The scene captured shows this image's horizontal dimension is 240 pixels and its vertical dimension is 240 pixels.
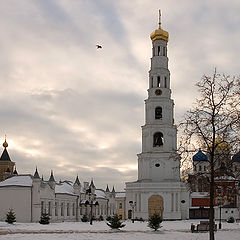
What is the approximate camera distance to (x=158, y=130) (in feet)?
235

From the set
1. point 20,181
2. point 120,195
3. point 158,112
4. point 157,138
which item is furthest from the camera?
point 120,195

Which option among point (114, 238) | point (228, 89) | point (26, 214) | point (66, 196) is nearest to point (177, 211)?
point (66, 196)

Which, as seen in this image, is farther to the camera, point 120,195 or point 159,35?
point 120,195

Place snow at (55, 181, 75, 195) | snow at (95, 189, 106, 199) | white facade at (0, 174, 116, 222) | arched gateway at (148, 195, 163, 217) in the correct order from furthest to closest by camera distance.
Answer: snow at (95, 189, 106, 199), snow at (55, 181, 75, 195), arched gateway at (148, 195, 163, 217), white facade at (0, 174, 116, 222)

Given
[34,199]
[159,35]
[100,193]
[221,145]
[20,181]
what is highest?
[159,35]

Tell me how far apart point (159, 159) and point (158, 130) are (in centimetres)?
430

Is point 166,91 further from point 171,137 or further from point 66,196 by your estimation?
point 66,196

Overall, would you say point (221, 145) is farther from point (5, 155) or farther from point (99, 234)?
point (5, 155)

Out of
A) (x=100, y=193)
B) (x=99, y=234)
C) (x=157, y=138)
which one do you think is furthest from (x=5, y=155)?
(x=99, y=234)

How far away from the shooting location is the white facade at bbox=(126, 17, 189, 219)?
70125 mm

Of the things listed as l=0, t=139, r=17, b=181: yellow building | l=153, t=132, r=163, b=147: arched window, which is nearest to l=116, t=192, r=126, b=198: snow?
l=0, t=139, r=17, b=181: yellow building

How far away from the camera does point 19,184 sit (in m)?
61.9

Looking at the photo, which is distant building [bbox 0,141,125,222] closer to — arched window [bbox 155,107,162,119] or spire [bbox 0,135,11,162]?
arched window [bbox 155,107,162,119]

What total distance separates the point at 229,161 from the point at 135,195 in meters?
44.7
